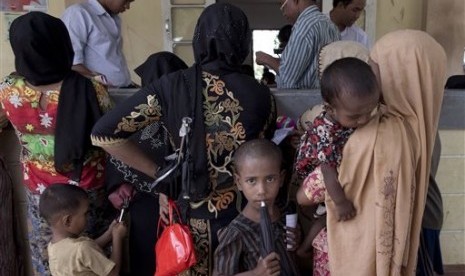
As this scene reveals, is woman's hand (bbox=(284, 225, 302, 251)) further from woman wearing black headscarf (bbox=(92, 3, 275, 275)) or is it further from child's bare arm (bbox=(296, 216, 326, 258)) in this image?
woman wearing black headscarf (bbox=(92, 3, 275, 275))

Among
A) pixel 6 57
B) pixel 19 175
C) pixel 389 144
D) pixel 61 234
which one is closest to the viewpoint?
pixel 389 144

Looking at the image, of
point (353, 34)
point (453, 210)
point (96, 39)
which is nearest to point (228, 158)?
point (453, 210)

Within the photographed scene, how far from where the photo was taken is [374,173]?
58.6 inches

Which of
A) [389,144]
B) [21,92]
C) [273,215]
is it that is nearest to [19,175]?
[21,92]

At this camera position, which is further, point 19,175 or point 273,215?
point 19,175

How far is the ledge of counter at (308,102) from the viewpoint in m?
2.16

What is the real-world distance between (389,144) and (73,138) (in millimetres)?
1173

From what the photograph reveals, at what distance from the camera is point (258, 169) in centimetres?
166

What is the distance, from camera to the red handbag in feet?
5.55

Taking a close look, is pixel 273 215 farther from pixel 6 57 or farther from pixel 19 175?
pixel 6 57

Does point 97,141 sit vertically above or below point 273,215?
above

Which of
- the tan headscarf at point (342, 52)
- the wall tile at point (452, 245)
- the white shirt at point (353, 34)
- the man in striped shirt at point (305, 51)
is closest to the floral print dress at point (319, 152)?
the tan headscarf at point (342, 52)

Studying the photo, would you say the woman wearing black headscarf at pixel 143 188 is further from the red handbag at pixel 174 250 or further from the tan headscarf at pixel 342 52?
the tan headscarf at pixel 342 52

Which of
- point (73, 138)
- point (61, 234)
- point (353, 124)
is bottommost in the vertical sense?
point (61, 234)
